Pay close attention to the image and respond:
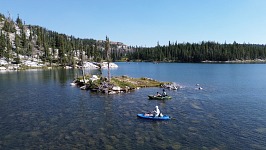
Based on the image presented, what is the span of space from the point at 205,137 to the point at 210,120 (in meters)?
Answer: 9.89

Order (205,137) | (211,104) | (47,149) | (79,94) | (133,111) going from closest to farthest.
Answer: (47,149) < (205,137) < (133,111) < (211,104) < (79,94)

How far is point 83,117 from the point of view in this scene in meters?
49.5

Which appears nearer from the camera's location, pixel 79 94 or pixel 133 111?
pixel 133 111

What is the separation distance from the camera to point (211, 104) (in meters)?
60.9

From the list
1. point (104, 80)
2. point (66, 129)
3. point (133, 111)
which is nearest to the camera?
point (66, 129)

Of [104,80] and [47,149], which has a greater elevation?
[104,80]

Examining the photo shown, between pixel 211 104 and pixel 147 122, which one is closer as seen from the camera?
pixel 147 122

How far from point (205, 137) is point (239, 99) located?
114ft

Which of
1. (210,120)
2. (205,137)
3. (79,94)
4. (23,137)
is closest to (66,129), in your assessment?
(23,137)

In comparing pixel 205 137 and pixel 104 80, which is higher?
pixel 104 80

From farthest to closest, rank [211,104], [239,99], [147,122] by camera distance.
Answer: [239,99], [211,104], [147,122]

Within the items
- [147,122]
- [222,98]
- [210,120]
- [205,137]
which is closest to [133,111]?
[147,122]

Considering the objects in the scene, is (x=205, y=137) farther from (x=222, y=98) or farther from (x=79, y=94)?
(x=79, y=94)

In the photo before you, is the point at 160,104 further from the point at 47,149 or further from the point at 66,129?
the point at 47,149
